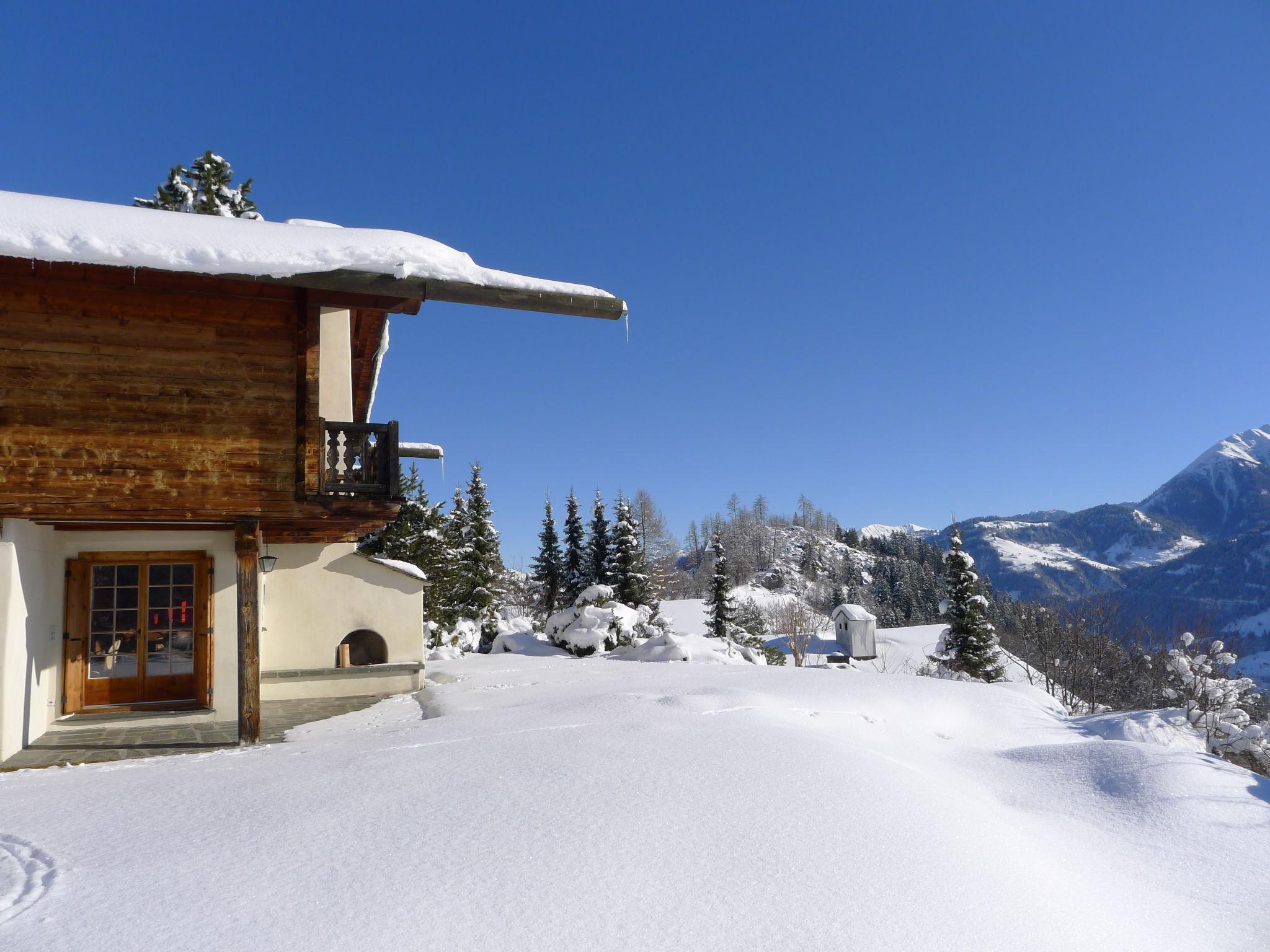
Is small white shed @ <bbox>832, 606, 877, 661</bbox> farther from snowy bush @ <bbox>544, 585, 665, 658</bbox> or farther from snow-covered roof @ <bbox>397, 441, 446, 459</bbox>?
snow-covered roof @ <bbox>397, 441, 446, 459</bbox>

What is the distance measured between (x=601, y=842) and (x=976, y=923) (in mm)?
1804

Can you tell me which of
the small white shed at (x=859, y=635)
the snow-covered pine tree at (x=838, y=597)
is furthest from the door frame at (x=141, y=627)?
the snow-covered pine tree at (x=838, y=597)

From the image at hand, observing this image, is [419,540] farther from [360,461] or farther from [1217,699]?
[1217,699]

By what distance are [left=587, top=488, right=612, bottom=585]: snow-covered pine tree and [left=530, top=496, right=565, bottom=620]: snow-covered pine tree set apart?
1.69 meters

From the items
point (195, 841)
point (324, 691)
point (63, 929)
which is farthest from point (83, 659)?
point (63, 929)

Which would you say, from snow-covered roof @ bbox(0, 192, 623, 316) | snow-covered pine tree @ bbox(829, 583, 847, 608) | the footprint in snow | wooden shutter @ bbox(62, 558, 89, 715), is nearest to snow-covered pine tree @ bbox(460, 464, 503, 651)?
wooden shutter @ bbox(62, 558, 89, 715)

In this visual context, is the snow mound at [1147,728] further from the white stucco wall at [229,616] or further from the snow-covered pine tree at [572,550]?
the snow-covered pine tree at [572,550]

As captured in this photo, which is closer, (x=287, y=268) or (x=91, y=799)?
(x=91, y=799)

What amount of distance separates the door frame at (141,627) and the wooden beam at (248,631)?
2.41 meters

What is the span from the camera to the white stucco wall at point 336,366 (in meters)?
10.5

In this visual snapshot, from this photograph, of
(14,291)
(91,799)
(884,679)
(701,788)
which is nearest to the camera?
(701,788)

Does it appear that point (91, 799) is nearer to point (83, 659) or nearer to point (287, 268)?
point (287, 268)

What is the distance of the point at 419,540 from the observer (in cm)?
1934

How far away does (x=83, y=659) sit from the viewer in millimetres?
9242
